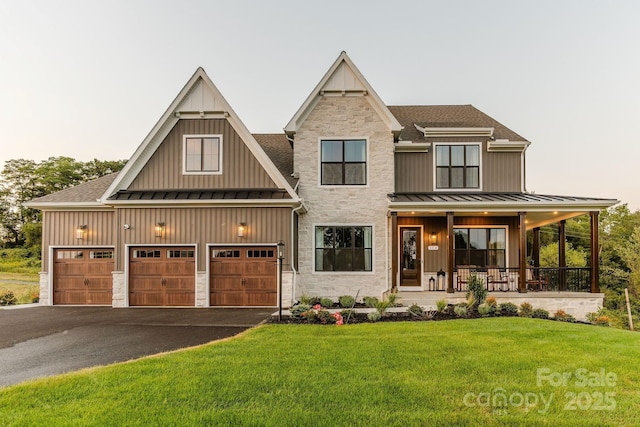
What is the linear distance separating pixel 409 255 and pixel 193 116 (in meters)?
10.3

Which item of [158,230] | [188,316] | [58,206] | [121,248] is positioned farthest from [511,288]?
[58,206]

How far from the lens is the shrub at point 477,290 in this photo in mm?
11094

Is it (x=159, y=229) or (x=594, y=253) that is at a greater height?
(x=159, y=229)

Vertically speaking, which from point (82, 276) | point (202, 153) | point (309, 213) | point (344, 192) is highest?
point (202, 153)

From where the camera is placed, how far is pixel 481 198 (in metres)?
13.2

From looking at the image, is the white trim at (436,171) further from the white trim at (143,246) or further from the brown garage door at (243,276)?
the white trim at (143,246)

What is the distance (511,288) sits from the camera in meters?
A: 13.8

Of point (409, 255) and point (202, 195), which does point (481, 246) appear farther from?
point (202, 195)

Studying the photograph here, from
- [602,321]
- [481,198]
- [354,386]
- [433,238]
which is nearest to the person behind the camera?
[354,386]

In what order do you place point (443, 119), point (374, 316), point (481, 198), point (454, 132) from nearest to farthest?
point (374, 316) → point (481, 198) → point (454, 132) → point (443, 119)

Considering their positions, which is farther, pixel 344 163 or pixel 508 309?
pixel 344 163

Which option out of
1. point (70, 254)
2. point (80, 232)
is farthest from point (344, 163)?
point (70, 254)

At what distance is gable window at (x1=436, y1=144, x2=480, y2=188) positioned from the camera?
14.6 meters

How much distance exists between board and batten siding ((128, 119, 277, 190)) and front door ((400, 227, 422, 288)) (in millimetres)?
6002
